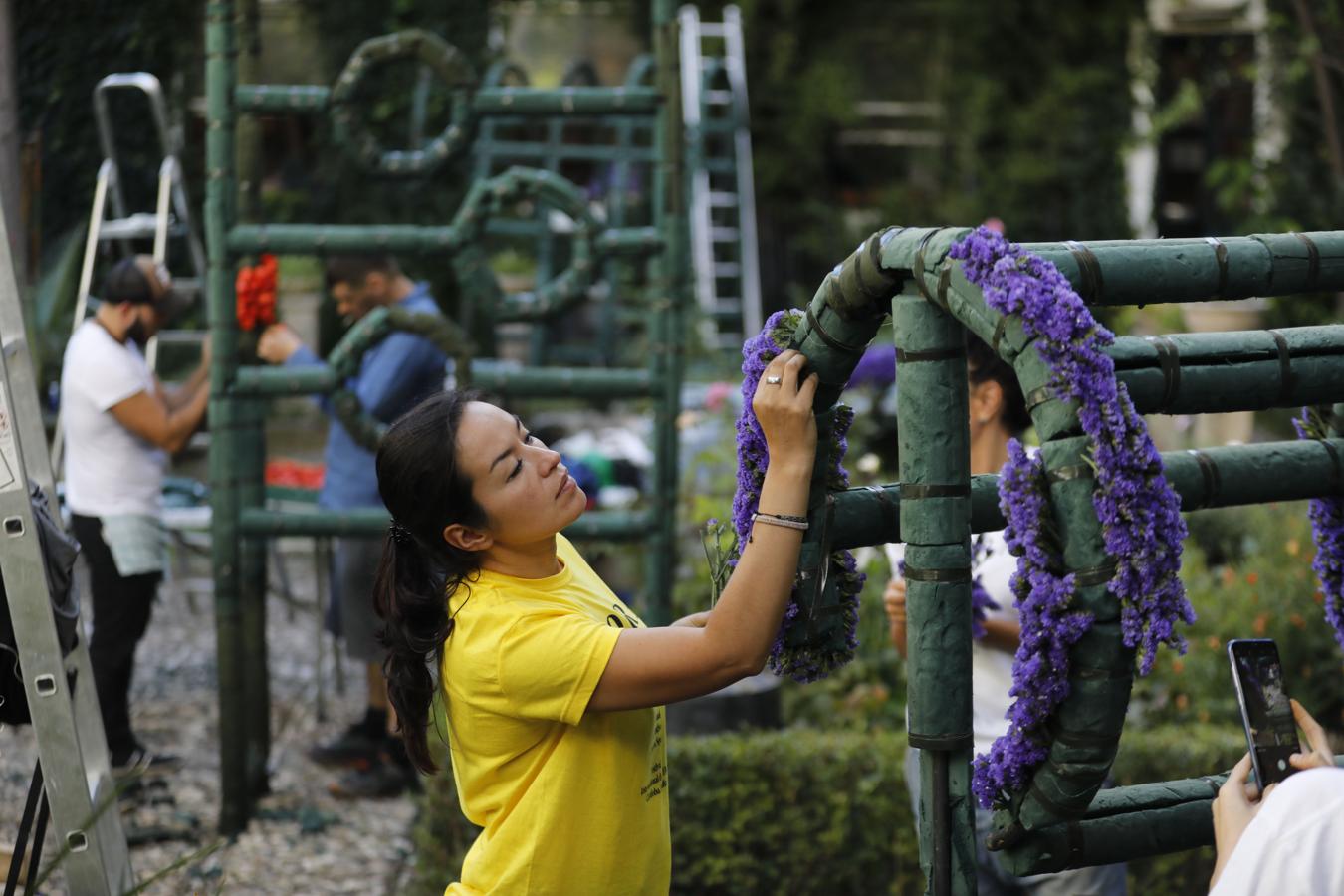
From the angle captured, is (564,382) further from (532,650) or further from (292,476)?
(532,650)

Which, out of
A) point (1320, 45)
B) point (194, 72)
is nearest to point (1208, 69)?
point (1320, 45)

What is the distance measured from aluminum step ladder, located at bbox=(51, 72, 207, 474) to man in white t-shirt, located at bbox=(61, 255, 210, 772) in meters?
0.23

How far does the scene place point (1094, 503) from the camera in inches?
58.4

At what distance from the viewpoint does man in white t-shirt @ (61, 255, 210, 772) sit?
171 inches

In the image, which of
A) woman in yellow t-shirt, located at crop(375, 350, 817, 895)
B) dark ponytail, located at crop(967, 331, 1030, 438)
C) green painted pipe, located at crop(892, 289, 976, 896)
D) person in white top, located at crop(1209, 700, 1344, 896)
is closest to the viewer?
person in white top, located at crop(1209, 700, 1344, 896)

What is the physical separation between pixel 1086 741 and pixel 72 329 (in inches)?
159

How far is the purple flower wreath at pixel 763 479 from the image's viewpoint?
182 cm

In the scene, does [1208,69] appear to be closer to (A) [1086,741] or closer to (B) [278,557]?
(B) [278,557]

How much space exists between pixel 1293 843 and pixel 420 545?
1.10 meters

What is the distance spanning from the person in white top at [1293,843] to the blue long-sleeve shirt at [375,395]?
3.51 meters

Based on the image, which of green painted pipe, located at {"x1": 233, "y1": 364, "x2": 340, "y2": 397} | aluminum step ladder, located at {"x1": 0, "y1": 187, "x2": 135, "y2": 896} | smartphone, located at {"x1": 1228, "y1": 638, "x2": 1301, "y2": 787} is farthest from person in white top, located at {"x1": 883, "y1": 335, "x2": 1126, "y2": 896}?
green painted pipe, located at {"x1": 233, "y1": 364, "x2": 340, "y2": 397}

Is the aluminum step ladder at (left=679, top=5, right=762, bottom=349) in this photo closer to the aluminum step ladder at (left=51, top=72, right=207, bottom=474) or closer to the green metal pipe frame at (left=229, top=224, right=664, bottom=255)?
the aluminum step ladder at (left=51, top=72, right=207, bottom=474)

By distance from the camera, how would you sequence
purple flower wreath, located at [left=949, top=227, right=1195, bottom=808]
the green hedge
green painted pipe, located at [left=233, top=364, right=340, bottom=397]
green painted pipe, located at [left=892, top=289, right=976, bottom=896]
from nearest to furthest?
purple flower wreath, located at [left=949, top=227, right=1195, bottom=808], green painted pipe, located at [left=892, top=289, right=976, bottom=896], the green hedge, green painted pipe, located at [left=233, top=364, right=340, bottom=397]

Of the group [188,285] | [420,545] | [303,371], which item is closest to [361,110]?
[303,371]
